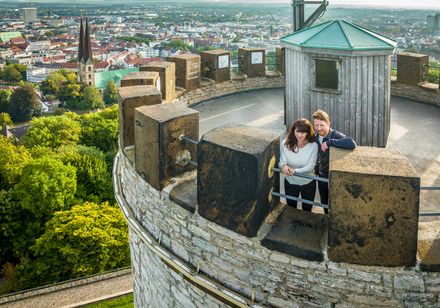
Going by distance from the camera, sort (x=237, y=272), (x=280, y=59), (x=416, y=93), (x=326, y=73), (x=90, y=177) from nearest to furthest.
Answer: (x=237, y=272), (x=326, y=73), (x=416, y=93), (x=280, y=59), (x=90, y=177)

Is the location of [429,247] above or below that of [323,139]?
below

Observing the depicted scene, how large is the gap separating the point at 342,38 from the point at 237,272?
141 inches

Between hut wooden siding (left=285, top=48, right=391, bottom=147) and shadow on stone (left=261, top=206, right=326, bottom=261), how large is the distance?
2.84 metres

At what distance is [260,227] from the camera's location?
13.5 ft

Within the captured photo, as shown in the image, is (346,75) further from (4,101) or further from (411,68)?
(4,101)

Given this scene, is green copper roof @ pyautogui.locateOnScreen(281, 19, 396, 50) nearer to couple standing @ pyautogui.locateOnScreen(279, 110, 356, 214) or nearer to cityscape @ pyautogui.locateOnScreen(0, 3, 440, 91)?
couple standing @ pyautogui.locateOnScreen(279, 110, 356, 214)

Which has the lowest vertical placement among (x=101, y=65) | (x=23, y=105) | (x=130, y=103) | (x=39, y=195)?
(x=23, y=105)

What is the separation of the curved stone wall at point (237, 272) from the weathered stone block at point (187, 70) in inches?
153

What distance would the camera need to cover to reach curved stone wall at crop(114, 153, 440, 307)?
3736 mm

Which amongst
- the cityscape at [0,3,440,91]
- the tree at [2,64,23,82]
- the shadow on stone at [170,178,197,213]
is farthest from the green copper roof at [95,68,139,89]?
the shadow on stone at [170,178,197,213]

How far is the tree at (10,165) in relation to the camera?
2872 cm

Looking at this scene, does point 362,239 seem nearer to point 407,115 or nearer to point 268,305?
point 268,305

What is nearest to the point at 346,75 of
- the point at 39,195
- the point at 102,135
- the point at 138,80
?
the point at 138,80

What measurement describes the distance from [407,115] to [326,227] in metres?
5.20
